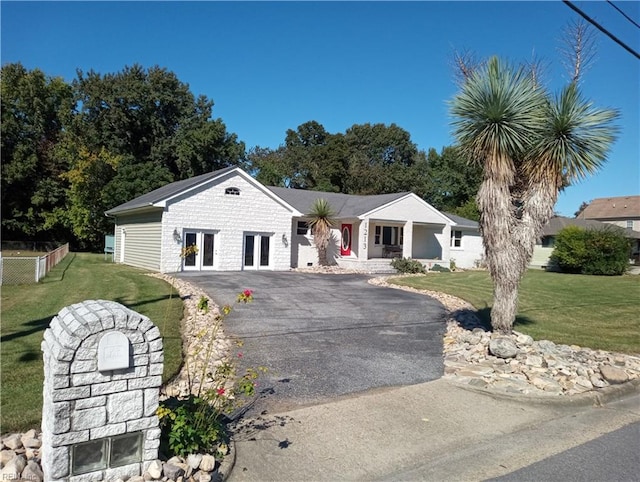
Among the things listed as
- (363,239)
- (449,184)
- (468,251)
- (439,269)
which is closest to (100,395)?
(363,239)

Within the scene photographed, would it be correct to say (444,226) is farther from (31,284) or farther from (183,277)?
(31,284)

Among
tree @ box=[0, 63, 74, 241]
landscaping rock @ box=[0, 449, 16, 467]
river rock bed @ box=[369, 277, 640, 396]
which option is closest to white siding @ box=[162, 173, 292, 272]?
→ river rock bed @ box=[369, 277, 640, 396]

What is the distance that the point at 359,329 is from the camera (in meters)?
10.6

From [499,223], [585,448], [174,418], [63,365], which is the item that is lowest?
[585,448]

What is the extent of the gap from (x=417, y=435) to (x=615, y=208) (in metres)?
55.3

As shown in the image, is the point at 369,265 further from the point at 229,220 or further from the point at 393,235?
the point at 229,220

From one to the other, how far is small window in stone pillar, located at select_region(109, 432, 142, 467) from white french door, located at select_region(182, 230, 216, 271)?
1767cm

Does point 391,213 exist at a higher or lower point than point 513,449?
higher

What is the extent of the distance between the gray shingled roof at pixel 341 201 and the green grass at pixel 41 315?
Result: 12007mm

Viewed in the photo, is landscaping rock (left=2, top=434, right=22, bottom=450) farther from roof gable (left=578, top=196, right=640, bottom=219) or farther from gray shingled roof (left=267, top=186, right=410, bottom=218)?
roof gable (left=578, top=196, right=640, bottom=219)

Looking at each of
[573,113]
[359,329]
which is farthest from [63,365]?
[573,113]

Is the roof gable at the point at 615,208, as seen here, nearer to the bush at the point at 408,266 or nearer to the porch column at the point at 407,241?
the porch column at the point at 407,241

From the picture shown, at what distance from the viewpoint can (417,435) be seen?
5207 millimetres

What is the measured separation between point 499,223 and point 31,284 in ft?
46.1
